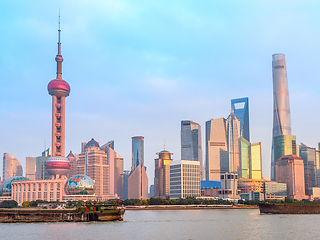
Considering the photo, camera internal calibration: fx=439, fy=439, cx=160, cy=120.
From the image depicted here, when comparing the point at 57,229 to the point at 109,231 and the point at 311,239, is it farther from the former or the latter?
the point at 311,239

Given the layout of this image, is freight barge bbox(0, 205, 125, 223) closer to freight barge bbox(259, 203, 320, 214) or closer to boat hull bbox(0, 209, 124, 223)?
boat hull bbox(0, 209, 124, 223)

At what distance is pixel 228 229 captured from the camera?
111 metres

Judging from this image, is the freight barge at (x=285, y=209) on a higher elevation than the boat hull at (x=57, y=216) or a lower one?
lower

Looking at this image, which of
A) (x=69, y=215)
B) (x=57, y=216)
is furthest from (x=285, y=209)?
(x=57, y=216)

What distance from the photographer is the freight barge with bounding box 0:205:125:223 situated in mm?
126750

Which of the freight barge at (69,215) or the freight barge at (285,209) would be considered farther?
the freight barge at (285,209)

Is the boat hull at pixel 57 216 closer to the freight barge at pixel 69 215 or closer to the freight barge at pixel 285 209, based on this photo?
the freight barge at pixel 69 215

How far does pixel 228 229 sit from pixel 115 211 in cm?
3703

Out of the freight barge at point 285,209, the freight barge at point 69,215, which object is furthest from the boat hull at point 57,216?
the freight barge at point 285,209

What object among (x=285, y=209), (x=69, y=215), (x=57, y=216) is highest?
(x=69, y=215)

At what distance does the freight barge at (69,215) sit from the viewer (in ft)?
416

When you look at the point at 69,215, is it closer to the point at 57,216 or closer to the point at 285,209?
the point at 57,216

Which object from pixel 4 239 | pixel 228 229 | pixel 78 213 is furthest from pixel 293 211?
pixel 4 239

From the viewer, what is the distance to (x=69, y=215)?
419 feet
